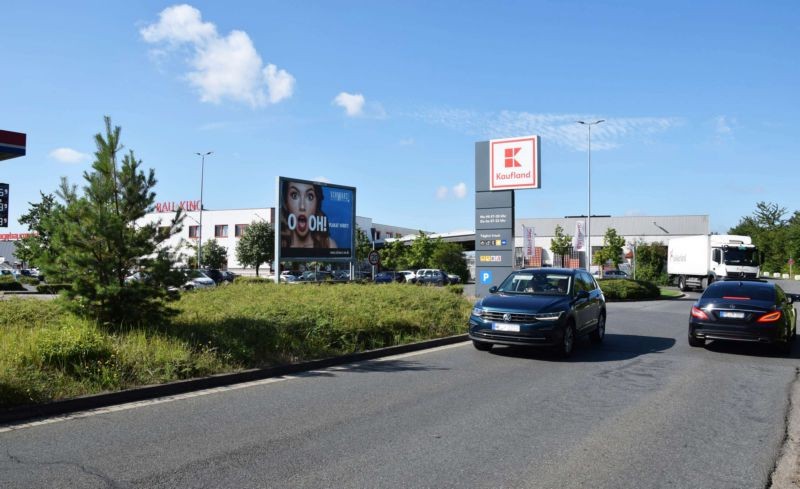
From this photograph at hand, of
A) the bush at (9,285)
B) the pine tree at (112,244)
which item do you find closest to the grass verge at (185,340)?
Result: the pine tree at (112,244)

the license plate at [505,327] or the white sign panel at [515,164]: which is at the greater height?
the white sign panel at [515,164]

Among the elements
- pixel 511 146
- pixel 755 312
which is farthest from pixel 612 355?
pixel 511 146

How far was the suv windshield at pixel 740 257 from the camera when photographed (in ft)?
110

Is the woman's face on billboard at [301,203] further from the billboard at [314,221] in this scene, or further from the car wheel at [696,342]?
the car wheel at [696,342]

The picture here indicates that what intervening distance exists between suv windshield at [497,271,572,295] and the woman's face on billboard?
640 inches

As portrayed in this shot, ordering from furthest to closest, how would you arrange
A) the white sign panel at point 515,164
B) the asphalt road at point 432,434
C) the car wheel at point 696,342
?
1. the white sign panel at point 515,164
2. the car wheel at point 696,342
3. the asphalt road at point 432,434

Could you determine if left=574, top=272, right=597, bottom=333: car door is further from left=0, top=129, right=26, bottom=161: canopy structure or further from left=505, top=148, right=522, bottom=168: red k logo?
left=505, top=148, right=522, bottom=168: red k logo

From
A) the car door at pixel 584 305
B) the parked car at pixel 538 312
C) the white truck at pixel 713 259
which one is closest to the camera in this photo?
the parked car at pixel 538 312

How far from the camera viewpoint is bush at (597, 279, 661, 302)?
2916 cm

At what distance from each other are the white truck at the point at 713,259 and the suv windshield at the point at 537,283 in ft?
84.7

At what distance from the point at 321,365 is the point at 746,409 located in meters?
5.95

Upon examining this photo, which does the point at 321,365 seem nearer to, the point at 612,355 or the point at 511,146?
the point at 612,355

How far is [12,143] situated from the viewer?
478 inches

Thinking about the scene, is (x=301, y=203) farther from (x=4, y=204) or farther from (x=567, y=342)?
(x=567, y=342)
